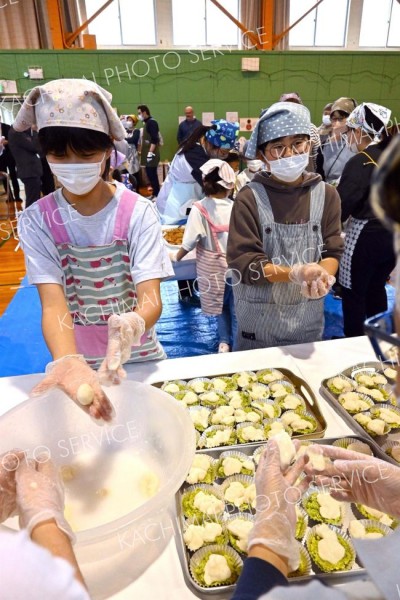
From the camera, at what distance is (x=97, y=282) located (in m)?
1.62

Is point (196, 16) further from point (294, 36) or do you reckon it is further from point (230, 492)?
point (230, 492)

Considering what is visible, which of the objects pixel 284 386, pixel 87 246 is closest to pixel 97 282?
pixel 87 246

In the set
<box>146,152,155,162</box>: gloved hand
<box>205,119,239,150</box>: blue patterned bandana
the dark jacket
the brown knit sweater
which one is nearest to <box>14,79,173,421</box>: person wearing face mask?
the brown knit sweater

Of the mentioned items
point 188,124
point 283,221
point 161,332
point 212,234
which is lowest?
point 161,332

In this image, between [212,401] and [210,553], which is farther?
[212,401]

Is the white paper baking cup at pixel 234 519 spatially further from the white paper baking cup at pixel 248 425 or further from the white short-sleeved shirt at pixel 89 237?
the white short-sleeved shirt at pixel 89 237

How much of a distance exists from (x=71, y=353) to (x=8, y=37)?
1076cm

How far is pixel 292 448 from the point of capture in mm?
940

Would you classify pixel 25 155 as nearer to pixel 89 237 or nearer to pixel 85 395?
pixel 89 237

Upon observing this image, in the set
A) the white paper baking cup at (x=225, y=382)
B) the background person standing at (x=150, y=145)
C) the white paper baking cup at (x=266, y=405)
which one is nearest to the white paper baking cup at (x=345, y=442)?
the white paper baking cup at (x=266, y=405)

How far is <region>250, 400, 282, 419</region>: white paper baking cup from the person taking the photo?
1493 mm

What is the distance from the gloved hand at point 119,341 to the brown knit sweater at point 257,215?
2.34 ft

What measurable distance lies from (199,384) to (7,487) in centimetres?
91

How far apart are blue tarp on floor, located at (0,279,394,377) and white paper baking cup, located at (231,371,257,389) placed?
6.04 feet
